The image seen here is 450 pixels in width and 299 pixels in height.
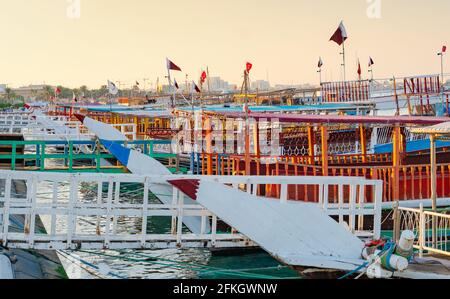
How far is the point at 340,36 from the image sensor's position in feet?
94.2

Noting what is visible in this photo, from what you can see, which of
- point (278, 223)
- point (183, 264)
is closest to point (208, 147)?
point (183, 264)

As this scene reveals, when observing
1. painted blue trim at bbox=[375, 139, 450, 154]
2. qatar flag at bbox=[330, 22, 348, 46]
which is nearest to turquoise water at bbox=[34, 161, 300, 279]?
painted blue trim at bbox=[375, 139, 450, 154]

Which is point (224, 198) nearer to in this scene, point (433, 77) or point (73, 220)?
point (73, 220)

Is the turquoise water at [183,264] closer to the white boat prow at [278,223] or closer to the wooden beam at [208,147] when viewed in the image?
the white boat prow at [278,223]

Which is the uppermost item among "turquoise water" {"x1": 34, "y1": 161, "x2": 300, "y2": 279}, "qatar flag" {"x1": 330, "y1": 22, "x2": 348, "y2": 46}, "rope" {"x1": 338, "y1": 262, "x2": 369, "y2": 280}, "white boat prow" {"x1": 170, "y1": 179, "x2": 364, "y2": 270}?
"qatar flag" {"x1": 330, "y1": 22, "x2": 348, "y2": 46}

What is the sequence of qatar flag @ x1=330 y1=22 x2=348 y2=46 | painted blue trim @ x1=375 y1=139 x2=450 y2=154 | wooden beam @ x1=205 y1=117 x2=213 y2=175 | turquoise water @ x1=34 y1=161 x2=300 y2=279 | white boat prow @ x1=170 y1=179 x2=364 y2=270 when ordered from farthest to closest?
qatar flag @ x1=330 y1=22 x2=348 y2=46 < painted blue trim @ x1=375 y1=139 x2=450 y2=154 < wooden beam @ x1=205 y1=117 x2=213 y2=175 < turquoise water @ x1=34 y1=161 x2=300 y2=279 < white boat prow @ x1=170 y1=179 x2=364 y2=270

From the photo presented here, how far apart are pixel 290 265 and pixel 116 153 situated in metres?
4.65

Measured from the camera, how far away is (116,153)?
43.3ft

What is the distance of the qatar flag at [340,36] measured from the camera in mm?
28391

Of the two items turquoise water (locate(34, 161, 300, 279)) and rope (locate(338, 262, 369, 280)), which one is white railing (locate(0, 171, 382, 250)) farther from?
rope (locate(338, 262, 369, 280))

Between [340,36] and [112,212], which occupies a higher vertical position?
[340,36]

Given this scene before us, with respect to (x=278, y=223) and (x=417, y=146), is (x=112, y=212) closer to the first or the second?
(x=278, y=223)

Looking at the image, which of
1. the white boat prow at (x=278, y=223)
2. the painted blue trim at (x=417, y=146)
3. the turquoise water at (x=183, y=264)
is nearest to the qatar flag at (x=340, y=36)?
the painted blue trim at (x=417, y=146)

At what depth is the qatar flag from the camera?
28391mm
